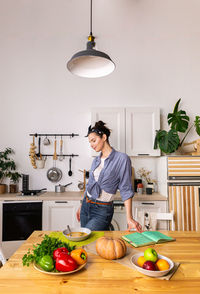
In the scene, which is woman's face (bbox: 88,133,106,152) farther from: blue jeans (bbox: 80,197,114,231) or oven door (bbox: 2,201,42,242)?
oven door (bbox: 2,201,42,242)

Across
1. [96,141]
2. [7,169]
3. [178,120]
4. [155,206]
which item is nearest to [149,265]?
[96,141]

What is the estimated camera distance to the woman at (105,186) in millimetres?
1724

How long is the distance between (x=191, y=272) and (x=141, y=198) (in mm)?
1755

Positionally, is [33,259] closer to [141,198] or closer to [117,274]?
[117,274]

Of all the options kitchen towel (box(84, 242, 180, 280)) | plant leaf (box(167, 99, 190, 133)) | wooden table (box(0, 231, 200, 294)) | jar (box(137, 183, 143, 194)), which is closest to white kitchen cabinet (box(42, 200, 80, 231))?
jar (box(137, 183, 143, 194))

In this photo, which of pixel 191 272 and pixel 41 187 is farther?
pixel 41 187

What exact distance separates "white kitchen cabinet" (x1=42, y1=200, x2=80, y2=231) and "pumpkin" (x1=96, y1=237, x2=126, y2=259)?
174 centimetres

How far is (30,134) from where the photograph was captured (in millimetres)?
3434

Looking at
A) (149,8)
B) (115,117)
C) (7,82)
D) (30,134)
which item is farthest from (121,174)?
(149,8)

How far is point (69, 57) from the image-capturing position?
3.56m

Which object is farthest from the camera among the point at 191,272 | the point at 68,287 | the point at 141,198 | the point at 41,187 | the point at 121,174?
the point at 41,187

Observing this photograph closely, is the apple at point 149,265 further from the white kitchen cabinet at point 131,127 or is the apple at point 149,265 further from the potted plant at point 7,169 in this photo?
the potted plant at point 7,169

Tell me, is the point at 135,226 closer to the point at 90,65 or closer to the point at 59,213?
the point at 90,65

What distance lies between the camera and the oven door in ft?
8.99
